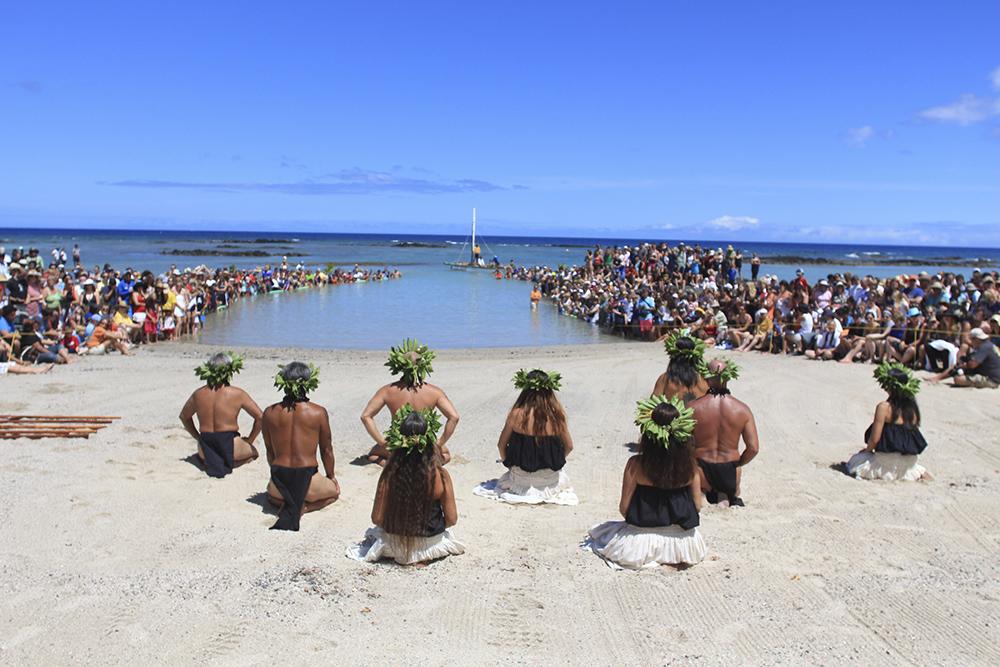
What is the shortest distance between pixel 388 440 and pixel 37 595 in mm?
2309

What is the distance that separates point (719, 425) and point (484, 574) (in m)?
2.59

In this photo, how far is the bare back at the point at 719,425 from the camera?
7.18m

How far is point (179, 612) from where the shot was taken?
503cm

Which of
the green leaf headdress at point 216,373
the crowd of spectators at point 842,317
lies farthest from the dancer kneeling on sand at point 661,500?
the crowd of spectators at point 842,317

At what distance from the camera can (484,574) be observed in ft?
19.0

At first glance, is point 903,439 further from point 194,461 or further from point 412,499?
point 194,461

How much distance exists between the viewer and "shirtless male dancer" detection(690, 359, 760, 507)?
23.5 feet

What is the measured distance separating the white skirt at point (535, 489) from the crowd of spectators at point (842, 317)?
8.78 metres

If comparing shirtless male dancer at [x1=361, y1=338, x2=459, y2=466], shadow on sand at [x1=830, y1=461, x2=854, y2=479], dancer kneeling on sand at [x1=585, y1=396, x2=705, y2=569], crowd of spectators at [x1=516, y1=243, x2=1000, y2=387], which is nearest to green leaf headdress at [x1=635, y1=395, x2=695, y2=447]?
dancer kneeling on sand at [x1=585, y1=396, x2=705, y2=569]

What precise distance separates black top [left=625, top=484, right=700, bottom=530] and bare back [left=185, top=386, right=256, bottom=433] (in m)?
3.85

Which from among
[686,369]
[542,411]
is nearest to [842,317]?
[686,369]

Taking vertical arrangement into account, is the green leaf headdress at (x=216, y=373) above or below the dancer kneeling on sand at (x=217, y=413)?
above

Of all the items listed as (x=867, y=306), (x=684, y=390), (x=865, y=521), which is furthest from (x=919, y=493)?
(x=867, y=306)

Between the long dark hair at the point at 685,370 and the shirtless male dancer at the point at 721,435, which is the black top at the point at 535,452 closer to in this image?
the shirtless male dancer at the point at 721,435
